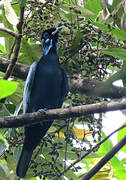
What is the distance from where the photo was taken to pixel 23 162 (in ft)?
8.57

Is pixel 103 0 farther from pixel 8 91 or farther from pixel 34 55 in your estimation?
pixel 8 91

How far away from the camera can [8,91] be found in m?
1.46

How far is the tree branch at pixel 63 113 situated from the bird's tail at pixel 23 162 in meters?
0.66

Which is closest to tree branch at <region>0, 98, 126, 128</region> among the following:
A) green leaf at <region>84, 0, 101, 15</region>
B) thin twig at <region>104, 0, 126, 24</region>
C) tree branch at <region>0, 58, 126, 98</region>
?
tree branch at <region>0, 58, 126, 98</region>

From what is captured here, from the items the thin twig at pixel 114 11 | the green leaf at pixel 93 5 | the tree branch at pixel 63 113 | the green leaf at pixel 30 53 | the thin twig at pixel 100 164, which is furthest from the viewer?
the green leaf at pixel 93 5

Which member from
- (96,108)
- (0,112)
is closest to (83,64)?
(96,108)

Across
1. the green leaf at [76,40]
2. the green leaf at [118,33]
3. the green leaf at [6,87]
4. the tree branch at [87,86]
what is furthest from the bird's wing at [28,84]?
the green leaf at [6,87]

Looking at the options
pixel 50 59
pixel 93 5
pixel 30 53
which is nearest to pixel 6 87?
pixel 30 53

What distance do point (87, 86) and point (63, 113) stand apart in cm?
43

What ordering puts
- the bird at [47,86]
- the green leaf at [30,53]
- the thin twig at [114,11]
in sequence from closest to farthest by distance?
the thin twig at [114,11] → the green leaf at [30,53] → the bird at [47,86]

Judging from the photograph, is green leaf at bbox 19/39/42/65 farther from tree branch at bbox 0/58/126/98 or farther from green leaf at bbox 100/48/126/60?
green leaf at bbox 100/48/126/60

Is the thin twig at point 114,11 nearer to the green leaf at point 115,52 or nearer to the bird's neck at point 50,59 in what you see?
the green leaf at point 115,52

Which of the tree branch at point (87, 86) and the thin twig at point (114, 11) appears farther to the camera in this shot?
the thin twig at point (114, 11)

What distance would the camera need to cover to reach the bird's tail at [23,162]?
2568 mm
